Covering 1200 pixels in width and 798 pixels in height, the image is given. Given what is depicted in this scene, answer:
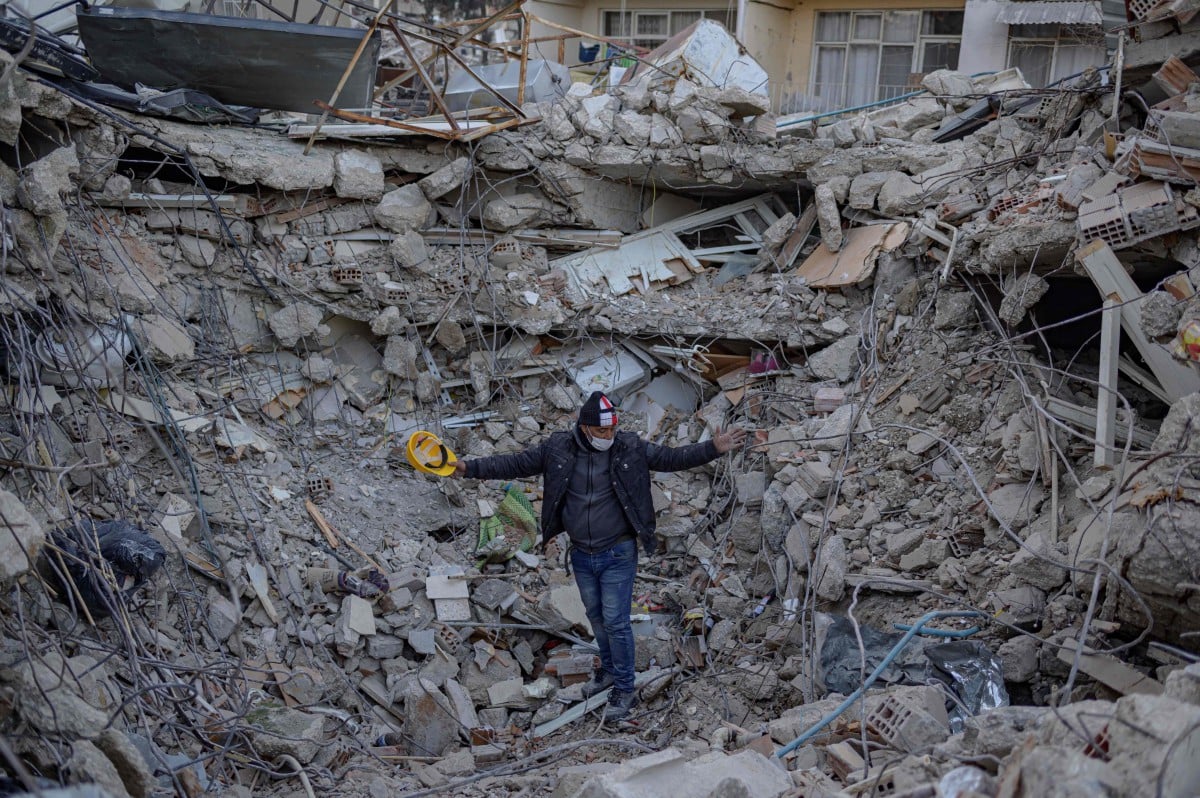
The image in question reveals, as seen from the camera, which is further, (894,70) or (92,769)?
(894,70)

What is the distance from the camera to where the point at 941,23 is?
12.7 metres

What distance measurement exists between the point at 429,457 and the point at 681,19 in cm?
1098

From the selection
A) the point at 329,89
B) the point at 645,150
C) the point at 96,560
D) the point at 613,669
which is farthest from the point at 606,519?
the point at 329,89

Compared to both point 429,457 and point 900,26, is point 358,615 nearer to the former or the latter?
point 429,457

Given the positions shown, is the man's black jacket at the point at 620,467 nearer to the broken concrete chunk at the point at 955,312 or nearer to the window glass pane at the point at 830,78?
the broken concrete chunk at the point at 955,312

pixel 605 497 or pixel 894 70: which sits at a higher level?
pixel 894 70

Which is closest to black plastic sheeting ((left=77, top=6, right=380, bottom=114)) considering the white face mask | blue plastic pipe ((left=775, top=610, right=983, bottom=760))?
the white face mask

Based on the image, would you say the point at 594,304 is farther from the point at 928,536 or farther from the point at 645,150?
the point at 928,536

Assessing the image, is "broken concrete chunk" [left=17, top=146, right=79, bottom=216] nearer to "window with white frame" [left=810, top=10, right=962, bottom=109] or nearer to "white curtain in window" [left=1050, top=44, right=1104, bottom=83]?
"window with white frame" [left=810, top=10, right=962, bottom=109]

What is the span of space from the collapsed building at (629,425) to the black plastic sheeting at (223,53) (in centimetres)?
41

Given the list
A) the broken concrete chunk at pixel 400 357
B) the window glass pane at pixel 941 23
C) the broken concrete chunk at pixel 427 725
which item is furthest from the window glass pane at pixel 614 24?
the broken concrete chunk at pixel 427 725

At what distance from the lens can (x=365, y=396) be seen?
26.8ft

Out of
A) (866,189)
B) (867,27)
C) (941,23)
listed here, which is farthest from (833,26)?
(866,189)

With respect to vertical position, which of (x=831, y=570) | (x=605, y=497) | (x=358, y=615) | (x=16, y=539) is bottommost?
(x=358, y=615)
